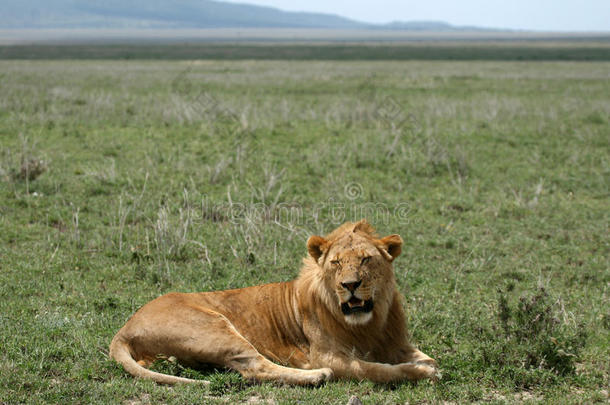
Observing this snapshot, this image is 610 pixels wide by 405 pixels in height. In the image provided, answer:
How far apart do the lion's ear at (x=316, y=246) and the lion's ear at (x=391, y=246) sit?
40 cm

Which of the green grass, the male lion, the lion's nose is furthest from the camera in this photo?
the green grass

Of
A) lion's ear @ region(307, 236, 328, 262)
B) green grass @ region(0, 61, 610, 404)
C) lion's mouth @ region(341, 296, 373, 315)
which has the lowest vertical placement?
green grass @ region(0, 61, 610, 404)

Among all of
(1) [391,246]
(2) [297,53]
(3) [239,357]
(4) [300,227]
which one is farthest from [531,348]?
(2) [297,53]

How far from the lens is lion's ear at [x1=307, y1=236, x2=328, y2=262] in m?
4.60

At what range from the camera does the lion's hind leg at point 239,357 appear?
15.1ft

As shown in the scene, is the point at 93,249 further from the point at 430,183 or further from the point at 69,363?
the point at 430,183

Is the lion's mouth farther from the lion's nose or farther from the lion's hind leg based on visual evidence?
the lion's hind leg

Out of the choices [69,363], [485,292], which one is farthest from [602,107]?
[69,363]

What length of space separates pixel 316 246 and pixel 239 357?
3.06 ft

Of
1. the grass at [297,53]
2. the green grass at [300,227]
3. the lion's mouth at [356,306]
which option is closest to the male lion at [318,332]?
the lion's mouth at [356,306]

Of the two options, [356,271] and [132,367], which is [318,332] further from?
[132,367]

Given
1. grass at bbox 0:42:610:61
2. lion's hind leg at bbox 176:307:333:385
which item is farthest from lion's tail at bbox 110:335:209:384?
grass at bbox 0:42:610:61

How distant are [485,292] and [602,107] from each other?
16.7 meters

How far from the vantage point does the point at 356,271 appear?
172 inches
